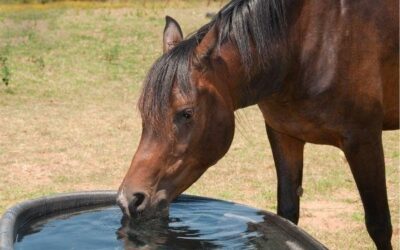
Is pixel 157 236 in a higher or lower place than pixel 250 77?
lower

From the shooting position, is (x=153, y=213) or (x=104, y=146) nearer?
(x=153, y=213)

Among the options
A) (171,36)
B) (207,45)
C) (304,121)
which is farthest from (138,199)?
(304,121)

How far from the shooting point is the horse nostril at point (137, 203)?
227 centimetres

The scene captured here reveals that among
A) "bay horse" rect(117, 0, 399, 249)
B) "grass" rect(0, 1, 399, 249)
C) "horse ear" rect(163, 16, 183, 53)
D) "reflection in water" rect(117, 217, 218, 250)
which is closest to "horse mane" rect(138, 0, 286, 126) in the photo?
"bay horse" rect(117, 0, 399, 249)

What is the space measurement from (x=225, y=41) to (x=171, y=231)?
79cm

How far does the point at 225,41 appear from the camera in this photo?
8.55ft

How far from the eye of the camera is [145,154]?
93.7 inches

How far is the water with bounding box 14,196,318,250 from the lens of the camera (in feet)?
8.06

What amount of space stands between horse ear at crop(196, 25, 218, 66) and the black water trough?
661mm

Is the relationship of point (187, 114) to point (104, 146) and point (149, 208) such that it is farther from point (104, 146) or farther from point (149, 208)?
point (104, 146)

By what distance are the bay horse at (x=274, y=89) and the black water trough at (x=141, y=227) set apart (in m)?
0.25

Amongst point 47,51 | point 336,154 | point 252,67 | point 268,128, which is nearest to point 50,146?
point 336,154

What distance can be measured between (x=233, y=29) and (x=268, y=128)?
78 cm

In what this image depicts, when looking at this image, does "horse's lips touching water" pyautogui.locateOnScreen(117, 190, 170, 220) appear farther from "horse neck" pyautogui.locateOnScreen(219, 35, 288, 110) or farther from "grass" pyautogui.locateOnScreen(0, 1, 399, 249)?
"grass" pyautogui.locateOnScreen(0, 1, 399, 249)
